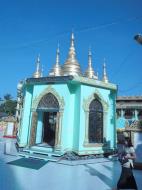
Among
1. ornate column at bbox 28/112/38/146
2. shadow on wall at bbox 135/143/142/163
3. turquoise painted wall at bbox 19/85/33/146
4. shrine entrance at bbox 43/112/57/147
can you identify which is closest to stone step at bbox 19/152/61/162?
ornate column at bbox 28/112/38/146

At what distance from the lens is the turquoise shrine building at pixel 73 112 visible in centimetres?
952

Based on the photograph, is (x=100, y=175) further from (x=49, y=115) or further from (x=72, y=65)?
(x=72, y=65)

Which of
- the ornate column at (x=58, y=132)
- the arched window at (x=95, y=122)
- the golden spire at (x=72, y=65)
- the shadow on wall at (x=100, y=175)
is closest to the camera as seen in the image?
the shadow on wall at (x=100, y=175)

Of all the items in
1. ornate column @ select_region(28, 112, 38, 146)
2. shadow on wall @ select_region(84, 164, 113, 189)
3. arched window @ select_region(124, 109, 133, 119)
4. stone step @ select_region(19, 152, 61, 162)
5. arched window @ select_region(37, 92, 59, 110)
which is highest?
arched window @ select_region(124, 109, 133, 119)

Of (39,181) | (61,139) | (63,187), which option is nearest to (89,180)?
(63,187)

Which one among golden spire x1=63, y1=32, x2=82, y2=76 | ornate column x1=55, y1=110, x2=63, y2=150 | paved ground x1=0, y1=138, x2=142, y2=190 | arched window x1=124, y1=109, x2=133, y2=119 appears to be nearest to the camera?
paved ground x1=0, y1=138, x2=142, y2=190

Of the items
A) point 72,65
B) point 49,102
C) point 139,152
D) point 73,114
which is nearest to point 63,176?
point 139,152

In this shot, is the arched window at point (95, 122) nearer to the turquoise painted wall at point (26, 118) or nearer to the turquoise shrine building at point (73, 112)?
the turquoise shrine building at point (73, 112)

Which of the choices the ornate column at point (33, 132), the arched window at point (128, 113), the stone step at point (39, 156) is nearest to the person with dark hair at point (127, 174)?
the stone step at point (39, 156)

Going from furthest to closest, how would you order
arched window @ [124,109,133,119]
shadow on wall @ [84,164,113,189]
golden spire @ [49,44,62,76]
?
1. arched window @ [124,109,133,119]
2. golden spire @ [49,44,62,76]
3. shadow on wall @ [84,164,113,189]

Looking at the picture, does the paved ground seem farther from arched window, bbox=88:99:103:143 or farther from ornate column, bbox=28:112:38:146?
ornate column, bbox=28:112:38:146

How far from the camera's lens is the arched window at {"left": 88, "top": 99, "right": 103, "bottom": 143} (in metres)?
9.95

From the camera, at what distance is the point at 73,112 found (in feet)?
32.9

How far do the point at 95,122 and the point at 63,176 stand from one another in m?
4.12
